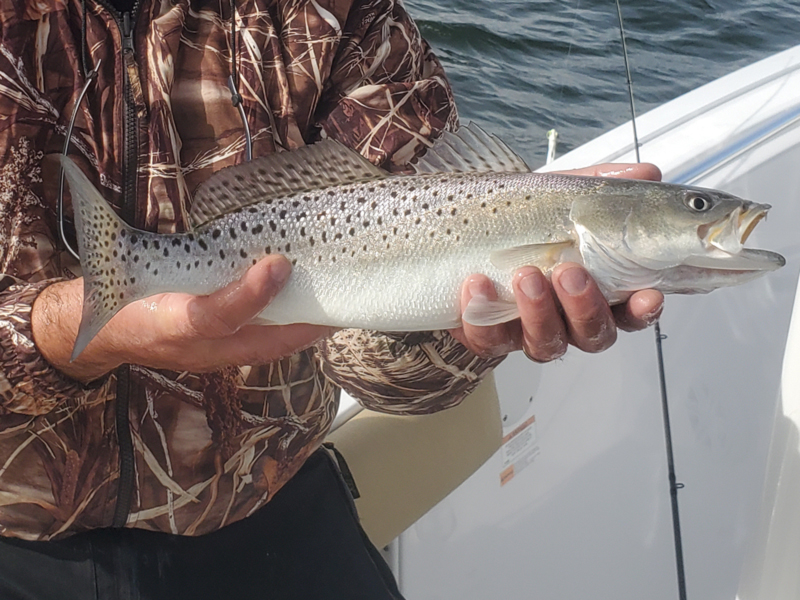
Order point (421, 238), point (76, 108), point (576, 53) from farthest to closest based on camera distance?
point (576, 53) < point (421, 238) < point (76, 108)

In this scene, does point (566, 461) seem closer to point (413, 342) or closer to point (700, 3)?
point (413, 342)

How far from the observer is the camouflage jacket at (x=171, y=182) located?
63.7 inches

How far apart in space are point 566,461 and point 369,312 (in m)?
1.58

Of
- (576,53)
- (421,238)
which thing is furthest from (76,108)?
(576,53)

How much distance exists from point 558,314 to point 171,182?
2.73 feet

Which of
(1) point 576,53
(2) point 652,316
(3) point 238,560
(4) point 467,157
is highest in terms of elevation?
(4) point 467,157

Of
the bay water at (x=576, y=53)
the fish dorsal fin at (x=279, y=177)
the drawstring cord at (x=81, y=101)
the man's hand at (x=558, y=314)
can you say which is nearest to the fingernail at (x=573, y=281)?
the man's hand at (x=558, y=314)

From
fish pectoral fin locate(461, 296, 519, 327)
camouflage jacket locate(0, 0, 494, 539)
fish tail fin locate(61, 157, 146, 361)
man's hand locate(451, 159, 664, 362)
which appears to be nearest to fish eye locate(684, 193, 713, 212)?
man's hand locate(451, 159, 664, 362)

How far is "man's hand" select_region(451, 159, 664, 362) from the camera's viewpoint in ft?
5.13

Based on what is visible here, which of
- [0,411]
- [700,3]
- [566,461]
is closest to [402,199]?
[0,411]

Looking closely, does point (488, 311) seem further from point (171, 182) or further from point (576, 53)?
point (576, 53)

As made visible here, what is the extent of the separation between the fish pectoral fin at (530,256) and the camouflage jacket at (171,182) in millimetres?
432

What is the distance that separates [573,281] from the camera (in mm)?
1558

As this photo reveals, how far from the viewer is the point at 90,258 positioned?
1.52 meters
